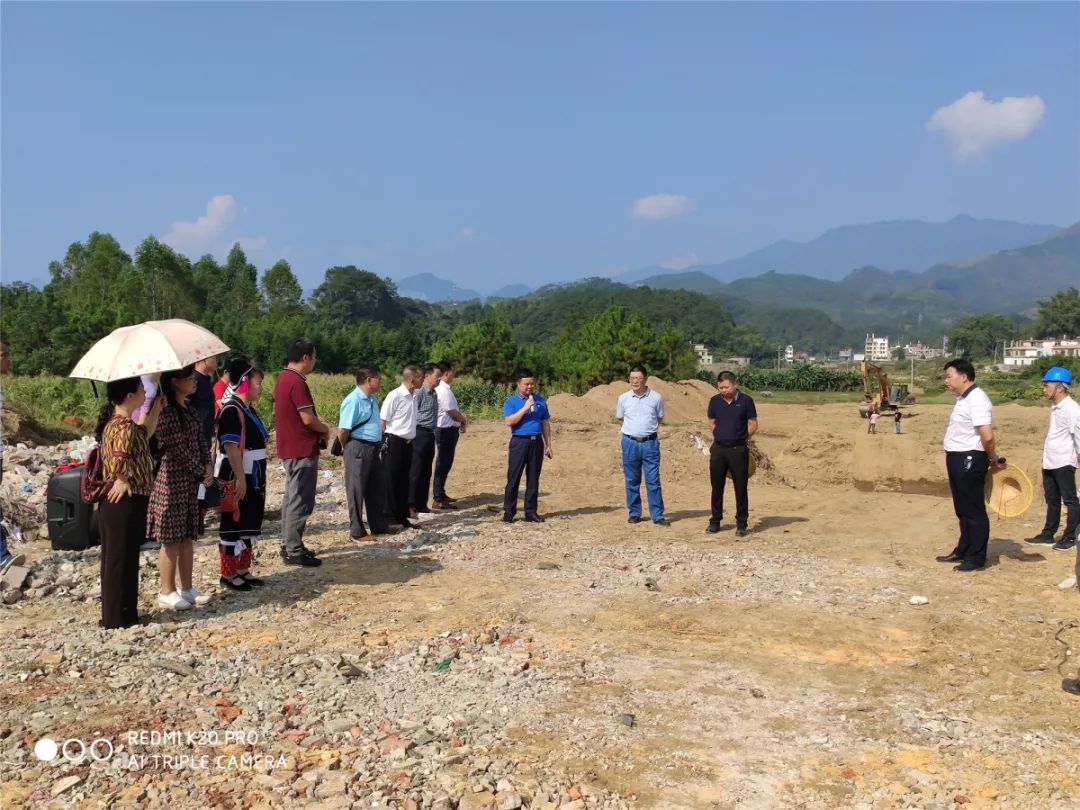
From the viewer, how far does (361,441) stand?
24.8ft

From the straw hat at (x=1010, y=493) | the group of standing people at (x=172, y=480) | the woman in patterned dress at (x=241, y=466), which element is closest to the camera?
the group of standing people at (x=172, y=480)

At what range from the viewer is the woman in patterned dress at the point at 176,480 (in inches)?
206

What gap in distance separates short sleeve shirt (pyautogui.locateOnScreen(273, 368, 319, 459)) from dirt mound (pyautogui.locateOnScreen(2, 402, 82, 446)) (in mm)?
9017

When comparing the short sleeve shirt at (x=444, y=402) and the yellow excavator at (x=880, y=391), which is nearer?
the short sleeve shirt at (x=444, y=402)

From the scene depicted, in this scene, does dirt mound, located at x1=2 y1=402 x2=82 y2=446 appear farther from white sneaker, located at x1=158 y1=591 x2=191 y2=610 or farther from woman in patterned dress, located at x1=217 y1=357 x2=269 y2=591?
white sneaker, located at x1=158 y1=591 x2=191 y2=610

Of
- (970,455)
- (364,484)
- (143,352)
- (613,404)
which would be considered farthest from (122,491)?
(613,404)

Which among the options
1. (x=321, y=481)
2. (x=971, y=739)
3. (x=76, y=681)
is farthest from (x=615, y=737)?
(x=321, y=481)

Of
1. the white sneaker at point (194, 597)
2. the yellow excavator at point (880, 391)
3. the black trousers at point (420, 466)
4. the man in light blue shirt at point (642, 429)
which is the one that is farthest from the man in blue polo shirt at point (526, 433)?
the yellow excavator at point (880, 391)

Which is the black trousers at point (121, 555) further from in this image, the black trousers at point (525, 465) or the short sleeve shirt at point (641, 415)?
the short sleeve shirt at point (641, 415)

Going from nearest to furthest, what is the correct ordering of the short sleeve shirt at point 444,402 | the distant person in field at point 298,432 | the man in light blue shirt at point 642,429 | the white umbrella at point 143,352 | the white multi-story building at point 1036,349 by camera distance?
the white umbrella at point 143,352, the distant person in field at point 298,432, the man in light blue shirt at point 642,429, the short sleeve shirt at point 444,402, the white multi-story building at point 1036,349

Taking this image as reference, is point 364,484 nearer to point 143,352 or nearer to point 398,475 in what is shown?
point 398,475

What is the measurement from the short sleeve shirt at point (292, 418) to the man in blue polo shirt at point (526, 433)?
2593 mm

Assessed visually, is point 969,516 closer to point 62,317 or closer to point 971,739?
point 971,739

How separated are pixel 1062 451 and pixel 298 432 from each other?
6.85 meters
